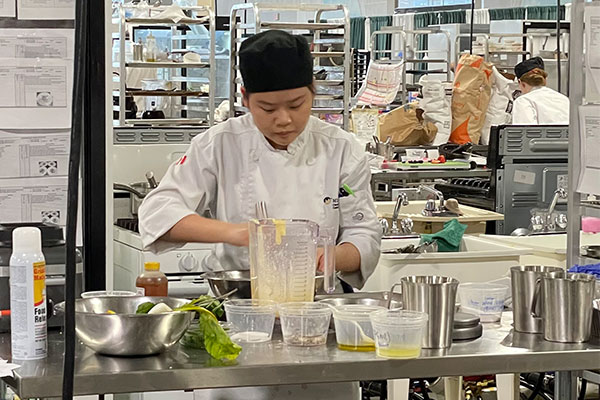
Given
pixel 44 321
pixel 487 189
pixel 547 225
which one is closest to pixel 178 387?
pixel 44 321

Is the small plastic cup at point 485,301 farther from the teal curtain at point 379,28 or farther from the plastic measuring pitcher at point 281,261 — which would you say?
the teal curtain at point 379,28

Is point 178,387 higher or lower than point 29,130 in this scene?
lower

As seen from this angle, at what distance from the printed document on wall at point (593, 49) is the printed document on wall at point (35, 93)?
1705mm

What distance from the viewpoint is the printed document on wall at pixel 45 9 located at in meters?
2.85

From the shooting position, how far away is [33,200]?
2.92 m

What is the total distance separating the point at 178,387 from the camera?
5.98 feet

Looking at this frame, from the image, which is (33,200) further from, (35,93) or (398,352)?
(398,352)

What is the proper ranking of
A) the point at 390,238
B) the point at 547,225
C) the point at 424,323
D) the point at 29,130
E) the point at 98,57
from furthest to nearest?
the point at 547,225
the point at 390,238
the point at 98,57
the point at 29,130
the point at 424,323

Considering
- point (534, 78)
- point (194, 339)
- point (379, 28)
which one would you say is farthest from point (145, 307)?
point (379, 28)

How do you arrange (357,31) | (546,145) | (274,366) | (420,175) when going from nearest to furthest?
(274,366), (546,145), (420,175), (357,31)

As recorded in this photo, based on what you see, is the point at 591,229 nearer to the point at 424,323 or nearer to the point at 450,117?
the point at 424,323

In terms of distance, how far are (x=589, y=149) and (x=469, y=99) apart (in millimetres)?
5708

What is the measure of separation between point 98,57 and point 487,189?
3497 millimetres

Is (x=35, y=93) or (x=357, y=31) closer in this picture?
(x=35, y=93)
